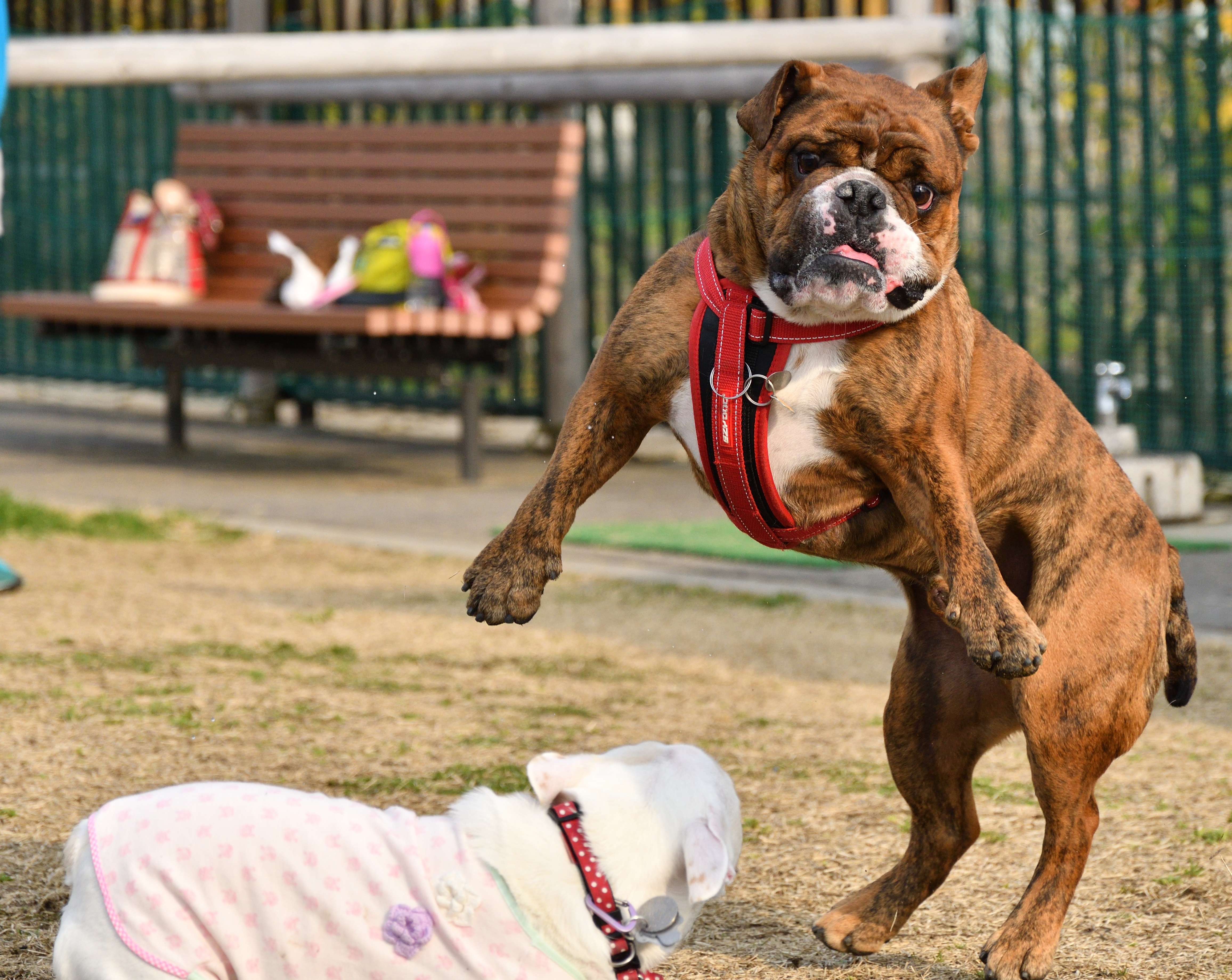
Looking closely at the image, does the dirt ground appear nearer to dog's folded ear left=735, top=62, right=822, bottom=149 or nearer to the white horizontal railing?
dog's folded ear left=735, top=62, right=822, bottom=149

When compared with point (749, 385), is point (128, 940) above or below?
below

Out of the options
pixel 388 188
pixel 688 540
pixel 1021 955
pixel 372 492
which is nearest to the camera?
pixel 1021 955

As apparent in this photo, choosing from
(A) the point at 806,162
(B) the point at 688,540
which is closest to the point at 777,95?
(A) the point at 806,162

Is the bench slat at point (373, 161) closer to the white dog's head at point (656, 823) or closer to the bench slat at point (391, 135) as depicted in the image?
the bench slat at point (391, 135)

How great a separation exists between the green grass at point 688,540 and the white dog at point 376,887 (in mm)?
4526

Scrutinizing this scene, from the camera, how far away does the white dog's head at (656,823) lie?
2.61m

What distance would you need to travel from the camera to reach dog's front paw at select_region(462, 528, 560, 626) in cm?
257

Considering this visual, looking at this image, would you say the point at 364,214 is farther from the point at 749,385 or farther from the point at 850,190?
the point at 850,190

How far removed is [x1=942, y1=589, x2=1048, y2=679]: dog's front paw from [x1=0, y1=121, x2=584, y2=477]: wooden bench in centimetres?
616

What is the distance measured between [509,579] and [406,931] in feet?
1.97

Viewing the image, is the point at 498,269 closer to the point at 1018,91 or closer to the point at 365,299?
the point at 365,299

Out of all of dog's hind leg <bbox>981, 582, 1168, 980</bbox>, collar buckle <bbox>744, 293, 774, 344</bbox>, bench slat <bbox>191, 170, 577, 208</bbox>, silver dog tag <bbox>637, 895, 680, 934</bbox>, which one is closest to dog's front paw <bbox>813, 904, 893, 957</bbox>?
dog's hind leg <bbox>981, 582, 1168, 980</bbox>

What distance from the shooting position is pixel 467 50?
30.0ft

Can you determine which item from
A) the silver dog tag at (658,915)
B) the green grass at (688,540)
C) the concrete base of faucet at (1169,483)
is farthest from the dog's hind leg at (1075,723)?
the concrete base of faucet at (1169,483)
